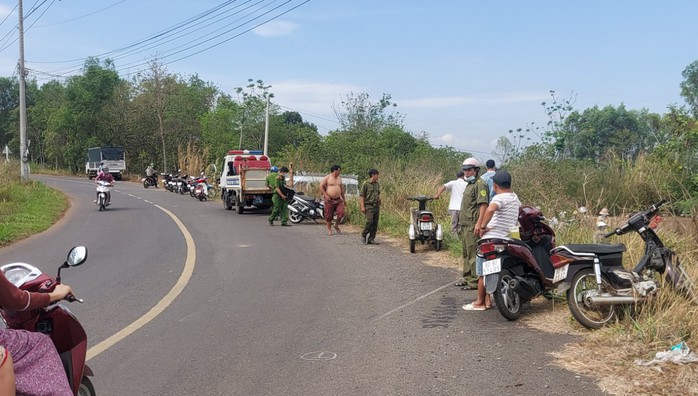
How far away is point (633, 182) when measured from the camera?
1301 centimetres

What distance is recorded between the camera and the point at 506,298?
7.07 metres

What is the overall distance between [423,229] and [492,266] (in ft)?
18.6

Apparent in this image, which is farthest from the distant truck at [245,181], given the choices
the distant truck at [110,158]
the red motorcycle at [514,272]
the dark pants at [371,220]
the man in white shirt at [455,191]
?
the distant truck at [110,158]

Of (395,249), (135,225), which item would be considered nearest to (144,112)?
(135,225)

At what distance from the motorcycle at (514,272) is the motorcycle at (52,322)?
4.64 metres

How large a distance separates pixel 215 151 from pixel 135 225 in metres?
32.4

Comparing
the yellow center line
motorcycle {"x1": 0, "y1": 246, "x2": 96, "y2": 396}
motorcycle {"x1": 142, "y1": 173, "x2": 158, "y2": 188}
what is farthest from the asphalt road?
motorcycle {"x1": 142, "y1": 173, "x2": 158, "y2": 188}

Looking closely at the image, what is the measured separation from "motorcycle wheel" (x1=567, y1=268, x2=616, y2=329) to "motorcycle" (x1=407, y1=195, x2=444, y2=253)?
6.10 meters

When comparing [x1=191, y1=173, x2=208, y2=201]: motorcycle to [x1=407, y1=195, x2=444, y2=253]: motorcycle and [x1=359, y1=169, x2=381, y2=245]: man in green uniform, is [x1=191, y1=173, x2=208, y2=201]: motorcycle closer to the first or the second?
[x1=359, y1=169, x2=381, y2=245]: man in green uniform

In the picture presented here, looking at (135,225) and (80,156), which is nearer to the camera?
(135,225)

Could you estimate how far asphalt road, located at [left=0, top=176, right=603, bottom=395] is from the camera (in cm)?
516

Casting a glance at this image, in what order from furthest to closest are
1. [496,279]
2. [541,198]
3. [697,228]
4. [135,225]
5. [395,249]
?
[135,225] → [395,249] → [541,198] → [697,228] → [496,279]

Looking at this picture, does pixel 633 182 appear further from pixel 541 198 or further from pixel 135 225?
pixel 135 225

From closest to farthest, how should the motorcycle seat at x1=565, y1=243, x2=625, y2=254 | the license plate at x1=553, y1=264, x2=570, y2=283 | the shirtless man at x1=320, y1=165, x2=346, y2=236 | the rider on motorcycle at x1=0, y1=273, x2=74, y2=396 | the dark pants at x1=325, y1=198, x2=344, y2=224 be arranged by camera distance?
1. the rider on motorcycle at x1=0, y1=273, x2=74, y2=396
2. the motorcycle seat at x1=565, y1=243, x2=625, y2=254
3. the license plate at x1=553, y1=264, x2=570, y2=283
4. the shirtless man at x1=320, y1=165, x2=346, y2=236
5. the dark pants at x1=325, y1=198, x2=344, y2=224
